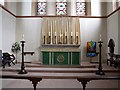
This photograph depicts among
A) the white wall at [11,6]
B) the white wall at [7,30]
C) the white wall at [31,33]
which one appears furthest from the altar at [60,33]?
the white wall at [11,6]

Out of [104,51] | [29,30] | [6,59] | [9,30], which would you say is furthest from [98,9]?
[6,59]

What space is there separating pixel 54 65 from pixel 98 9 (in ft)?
14.8

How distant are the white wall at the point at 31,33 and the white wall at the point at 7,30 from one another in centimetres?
52

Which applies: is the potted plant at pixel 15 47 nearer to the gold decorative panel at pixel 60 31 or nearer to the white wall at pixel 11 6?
the gold decorative panel at pixel 60 31

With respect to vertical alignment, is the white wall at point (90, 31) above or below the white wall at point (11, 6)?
below

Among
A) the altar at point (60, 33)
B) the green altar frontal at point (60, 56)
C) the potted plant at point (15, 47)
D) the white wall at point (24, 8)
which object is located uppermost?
the white wall at point (24, 8)

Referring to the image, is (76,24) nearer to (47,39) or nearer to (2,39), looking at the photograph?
(47,39)

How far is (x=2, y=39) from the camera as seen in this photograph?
9109 millimetres

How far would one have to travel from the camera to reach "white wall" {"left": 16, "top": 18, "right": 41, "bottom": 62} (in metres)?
11.9

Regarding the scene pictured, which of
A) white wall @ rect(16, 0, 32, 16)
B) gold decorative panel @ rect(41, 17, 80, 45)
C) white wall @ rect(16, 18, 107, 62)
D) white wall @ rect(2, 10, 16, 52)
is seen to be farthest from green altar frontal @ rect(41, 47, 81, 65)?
white wall @ rect(16, 0, 32, 16)

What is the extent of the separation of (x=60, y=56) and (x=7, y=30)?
9.00 feet

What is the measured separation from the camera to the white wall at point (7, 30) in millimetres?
9367

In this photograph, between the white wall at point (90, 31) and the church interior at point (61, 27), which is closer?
the church interior at point (61, 27)

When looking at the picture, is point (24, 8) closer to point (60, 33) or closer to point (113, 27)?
point (60, 33)
